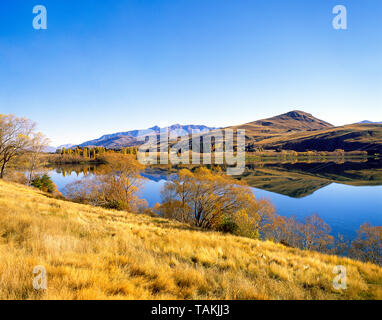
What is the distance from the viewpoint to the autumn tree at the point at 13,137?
28734 mm

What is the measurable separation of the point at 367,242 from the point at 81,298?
3277 centimetres

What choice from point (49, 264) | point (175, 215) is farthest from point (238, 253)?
point (175, 215)

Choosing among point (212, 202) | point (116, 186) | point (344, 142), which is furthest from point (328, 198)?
point (344, 142)

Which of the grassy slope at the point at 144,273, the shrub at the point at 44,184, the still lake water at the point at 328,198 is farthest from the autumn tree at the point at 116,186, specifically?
the grassy slope at the point at 144,273

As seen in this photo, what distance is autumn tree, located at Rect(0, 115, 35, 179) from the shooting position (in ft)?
94.3

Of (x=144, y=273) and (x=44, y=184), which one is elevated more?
(x=144, y=273)

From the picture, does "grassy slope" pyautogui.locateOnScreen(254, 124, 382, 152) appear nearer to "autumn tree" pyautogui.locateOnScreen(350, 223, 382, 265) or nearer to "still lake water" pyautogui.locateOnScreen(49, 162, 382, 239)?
"still lake water" pyautogui.locateOnScreen(49, 162, 382, 239)

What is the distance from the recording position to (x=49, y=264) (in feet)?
12.3

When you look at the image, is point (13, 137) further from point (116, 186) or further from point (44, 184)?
point (116, 186)

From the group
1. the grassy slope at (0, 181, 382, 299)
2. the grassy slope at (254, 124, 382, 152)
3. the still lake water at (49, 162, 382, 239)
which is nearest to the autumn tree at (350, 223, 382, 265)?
the still lake water at (49, 162, 382, 239)

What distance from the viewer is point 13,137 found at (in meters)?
29.9

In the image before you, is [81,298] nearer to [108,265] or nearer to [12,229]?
[108,265]

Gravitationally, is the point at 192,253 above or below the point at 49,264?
below
